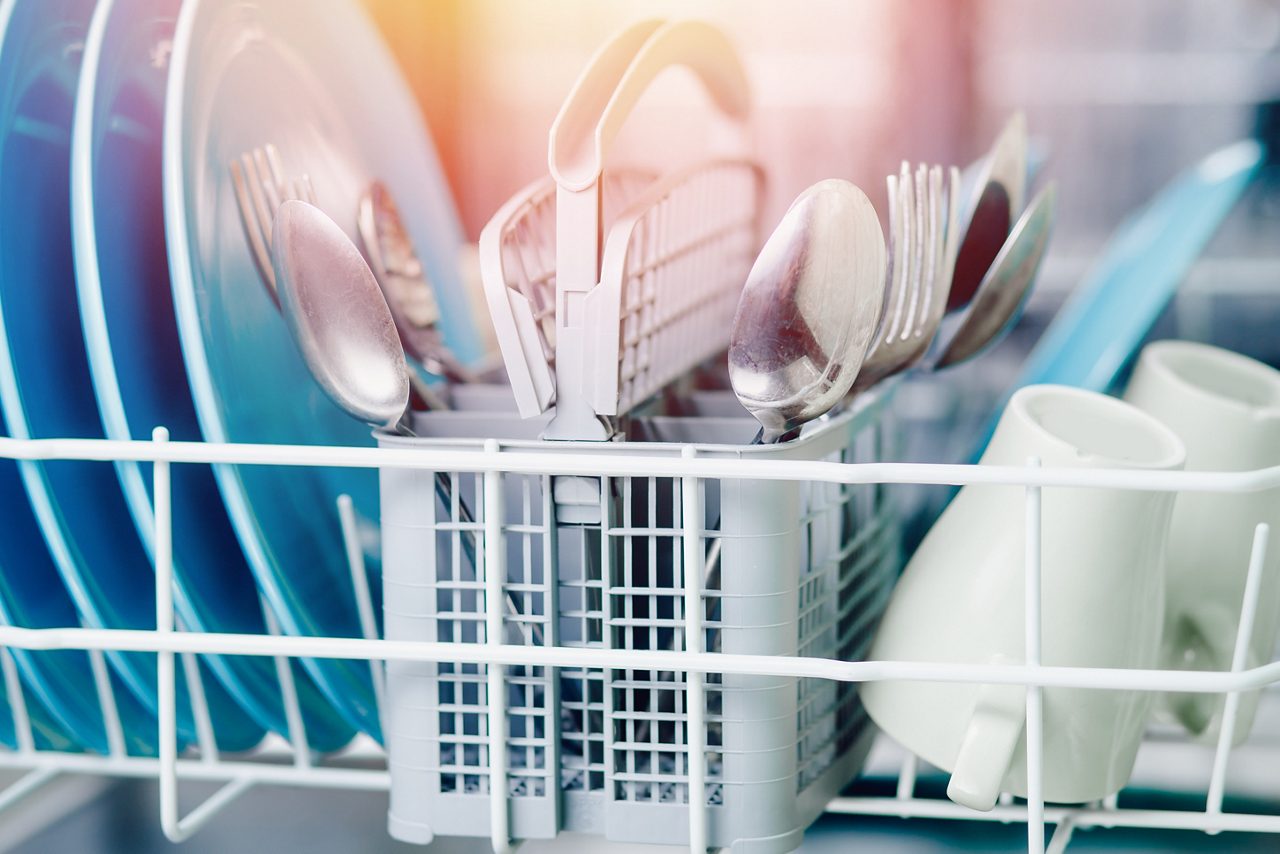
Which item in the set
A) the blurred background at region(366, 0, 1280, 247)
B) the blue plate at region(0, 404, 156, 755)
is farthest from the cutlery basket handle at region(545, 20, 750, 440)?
the blurred background at region(366, 0, 1280, 247)

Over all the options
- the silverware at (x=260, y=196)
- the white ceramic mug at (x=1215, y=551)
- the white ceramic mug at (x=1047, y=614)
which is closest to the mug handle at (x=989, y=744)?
the white ceramic mug at (x=1047, y=614)

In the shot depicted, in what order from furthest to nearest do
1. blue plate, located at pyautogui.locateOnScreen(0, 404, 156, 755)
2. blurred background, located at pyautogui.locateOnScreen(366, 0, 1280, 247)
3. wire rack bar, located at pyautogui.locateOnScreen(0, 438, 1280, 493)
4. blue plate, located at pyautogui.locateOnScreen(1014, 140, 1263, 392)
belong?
1. blurred background, located at pyautogui.locateOnScreen(366, 0, 1280, 247)
2. blue plate, located at pyautogui.locateOnScreen(1014, 140, 1263, 392)
3. blue plate, located at pyautogui.locateOnScreen(0, 404, 156, 755)
4. wire rack bar, located at pyautogui.locateOnScreen(0, 438, 1280, 493)

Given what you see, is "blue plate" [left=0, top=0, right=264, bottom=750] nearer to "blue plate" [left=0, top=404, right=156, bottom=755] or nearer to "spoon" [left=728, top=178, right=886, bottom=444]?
"blue plate" [left=0, top=404, right=156, bottom=755]

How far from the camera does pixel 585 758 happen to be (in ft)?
1.52

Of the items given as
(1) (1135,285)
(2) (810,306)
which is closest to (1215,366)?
(1) (1135,285)

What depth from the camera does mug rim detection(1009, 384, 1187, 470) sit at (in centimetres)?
42

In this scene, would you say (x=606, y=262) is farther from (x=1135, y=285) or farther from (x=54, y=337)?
(x=1135, y=285)

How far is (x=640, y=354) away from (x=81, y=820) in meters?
0.34

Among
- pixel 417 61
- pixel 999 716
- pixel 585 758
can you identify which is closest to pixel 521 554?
pixel 585 758

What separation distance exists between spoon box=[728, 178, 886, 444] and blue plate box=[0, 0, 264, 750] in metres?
0.27

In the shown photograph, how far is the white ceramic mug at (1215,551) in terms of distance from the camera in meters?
0.50

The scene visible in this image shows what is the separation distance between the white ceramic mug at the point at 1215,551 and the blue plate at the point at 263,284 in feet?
1.18

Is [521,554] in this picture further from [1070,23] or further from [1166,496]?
[1070,23]

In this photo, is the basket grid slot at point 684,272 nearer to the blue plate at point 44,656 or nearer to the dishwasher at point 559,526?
the dishwasher at point 559,526
